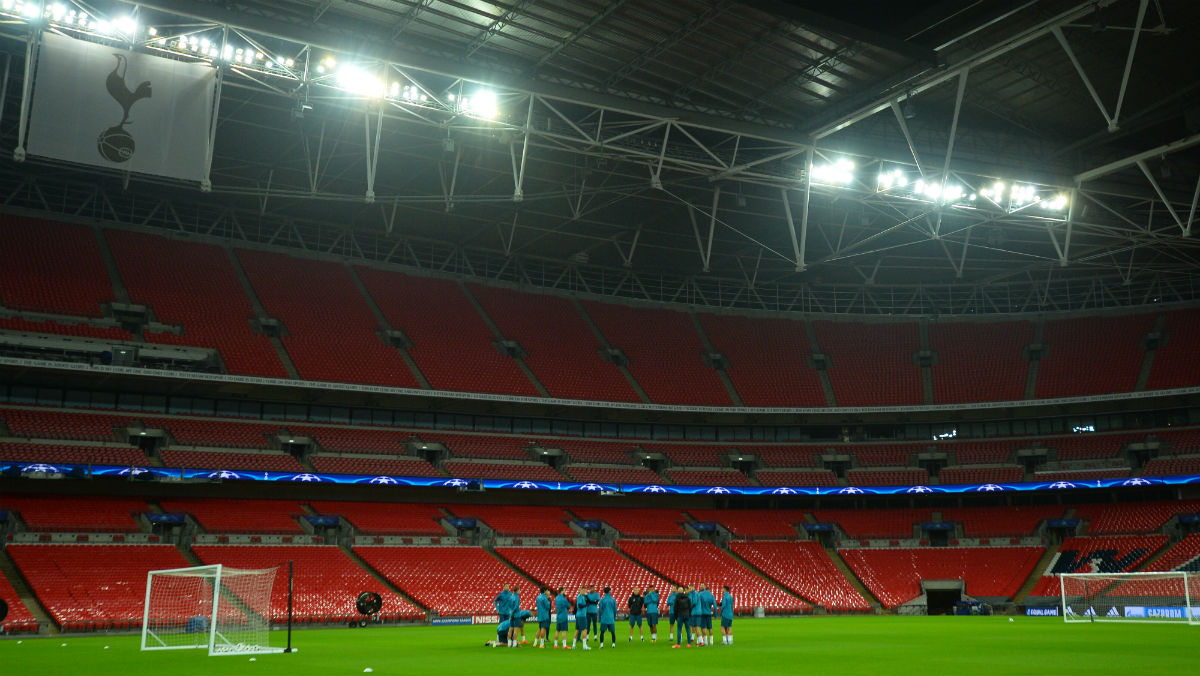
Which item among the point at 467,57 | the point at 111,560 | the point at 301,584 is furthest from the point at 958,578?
the point at 111,560

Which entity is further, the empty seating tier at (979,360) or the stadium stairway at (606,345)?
the empty seating tier at (979,360)

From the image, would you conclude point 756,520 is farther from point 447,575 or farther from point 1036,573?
point 447,575

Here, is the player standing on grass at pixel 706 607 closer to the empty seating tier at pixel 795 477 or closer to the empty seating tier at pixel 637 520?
the empty seating tier at pixel 637 520

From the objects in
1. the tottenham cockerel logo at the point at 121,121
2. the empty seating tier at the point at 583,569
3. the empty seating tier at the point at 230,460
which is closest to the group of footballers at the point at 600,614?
the empty seating tier at the point at 583,569

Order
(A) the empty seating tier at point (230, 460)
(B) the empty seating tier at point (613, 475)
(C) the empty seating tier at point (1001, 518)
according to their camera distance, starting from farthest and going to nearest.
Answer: (C) the empty seating tier at point (1001, 518) < (B) the empty seating tier at point (613, 475) < (A) the empty seating tier at point (230, 460)

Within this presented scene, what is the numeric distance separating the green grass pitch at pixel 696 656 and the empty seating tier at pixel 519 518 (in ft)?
57.1

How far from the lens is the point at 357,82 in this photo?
1254 inches

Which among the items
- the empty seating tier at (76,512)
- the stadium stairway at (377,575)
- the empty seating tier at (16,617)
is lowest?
the empty seating tier at (16,617)

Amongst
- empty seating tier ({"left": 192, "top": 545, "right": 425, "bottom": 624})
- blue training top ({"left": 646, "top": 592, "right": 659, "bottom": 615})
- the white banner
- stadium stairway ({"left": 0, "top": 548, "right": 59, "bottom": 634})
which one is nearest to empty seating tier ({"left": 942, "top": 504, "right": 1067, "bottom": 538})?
empty seating tier ({"left": 192, "top": 545, "right": 425, "bottom": 624})

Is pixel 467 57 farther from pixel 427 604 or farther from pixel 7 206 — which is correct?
pixel 7 206

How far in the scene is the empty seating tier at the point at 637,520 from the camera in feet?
167

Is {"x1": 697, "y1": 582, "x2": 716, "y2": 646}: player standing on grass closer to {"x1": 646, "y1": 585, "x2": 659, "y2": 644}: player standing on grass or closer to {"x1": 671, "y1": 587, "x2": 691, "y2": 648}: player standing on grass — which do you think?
{"x1": 671, "y1": 587, "x2": 691, "y2": 648}: player standing on grass

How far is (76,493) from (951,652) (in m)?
36.7

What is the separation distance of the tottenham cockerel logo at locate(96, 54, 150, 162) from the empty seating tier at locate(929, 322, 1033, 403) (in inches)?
1759
